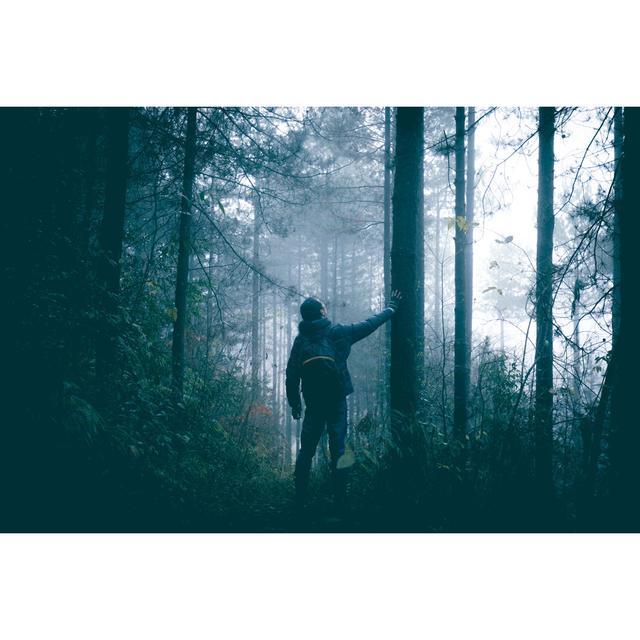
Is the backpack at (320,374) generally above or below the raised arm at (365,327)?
below

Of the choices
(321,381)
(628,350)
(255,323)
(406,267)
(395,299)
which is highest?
(255,323)

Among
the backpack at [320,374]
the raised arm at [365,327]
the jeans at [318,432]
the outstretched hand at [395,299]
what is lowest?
the jeans at [318,432]

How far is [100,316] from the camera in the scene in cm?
430

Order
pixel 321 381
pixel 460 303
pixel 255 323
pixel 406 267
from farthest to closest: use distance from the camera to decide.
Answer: pixel 255 323 → pixel 460 303 → pixel 406 267 → pixel 321 381

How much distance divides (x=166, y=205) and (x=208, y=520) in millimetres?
6261

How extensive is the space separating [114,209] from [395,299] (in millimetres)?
3946

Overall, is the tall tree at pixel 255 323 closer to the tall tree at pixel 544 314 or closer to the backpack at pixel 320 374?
the backpack at pixel 320 374

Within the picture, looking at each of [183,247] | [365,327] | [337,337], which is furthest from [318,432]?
[183,247]

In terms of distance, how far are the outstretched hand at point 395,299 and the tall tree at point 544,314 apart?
4.60 feet

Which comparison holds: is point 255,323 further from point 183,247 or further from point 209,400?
point 209,400

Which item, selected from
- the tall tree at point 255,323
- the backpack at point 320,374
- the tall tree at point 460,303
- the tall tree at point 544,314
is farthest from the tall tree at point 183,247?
the tall tree at point 544,314

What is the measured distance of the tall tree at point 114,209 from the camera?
475 cm

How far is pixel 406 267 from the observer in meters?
4.60

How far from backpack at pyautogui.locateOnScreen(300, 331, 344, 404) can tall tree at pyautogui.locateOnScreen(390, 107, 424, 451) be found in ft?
2.47
